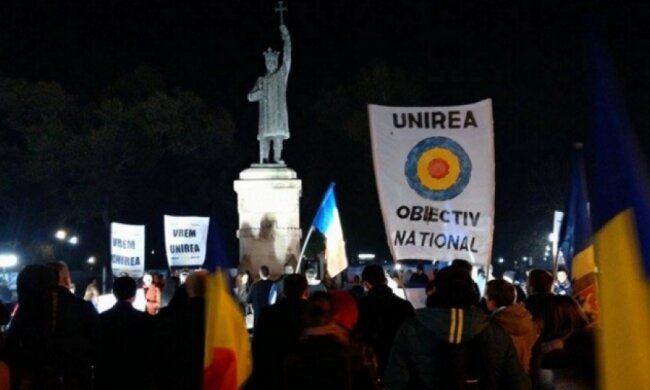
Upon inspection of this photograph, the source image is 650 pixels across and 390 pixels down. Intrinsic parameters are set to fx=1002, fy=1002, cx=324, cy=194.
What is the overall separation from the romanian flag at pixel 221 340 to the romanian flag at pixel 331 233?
8.24 metres

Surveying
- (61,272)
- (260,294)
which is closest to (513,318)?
(61,272)

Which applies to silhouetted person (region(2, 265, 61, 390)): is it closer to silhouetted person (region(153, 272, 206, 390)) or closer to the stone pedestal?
silhouetted person (region(153, 272, 206, 390))

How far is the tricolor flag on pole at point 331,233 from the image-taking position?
45.5ft

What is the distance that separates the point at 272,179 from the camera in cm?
2602

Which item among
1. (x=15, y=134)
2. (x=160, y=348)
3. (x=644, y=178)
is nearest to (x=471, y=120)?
(x=160, y=348)

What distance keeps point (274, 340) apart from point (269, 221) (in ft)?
62.7

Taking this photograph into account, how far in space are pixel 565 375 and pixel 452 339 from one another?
3.91ft

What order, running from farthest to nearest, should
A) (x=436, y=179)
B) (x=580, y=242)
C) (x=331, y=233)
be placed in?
(x=331, y=233)
(x=436, y=179)
(x=580, y=242)

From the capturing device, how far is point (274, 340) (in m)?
6.72

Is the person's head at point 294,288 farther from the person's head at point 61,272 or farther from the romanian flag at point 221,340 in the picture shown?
the person's head at point 61,272

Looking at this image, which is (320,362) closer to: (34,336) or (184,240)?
(34,336)

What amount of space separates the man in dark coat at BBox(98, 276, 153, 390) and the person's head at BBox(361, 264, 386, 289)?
79.4 inches

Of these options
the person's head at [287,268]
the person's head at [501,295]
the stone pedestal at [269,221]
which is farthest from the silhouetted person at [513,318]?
the stone pedestal at [269,221]

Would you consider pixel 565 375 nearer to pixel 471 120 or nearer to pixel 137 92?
pixel 471 120
